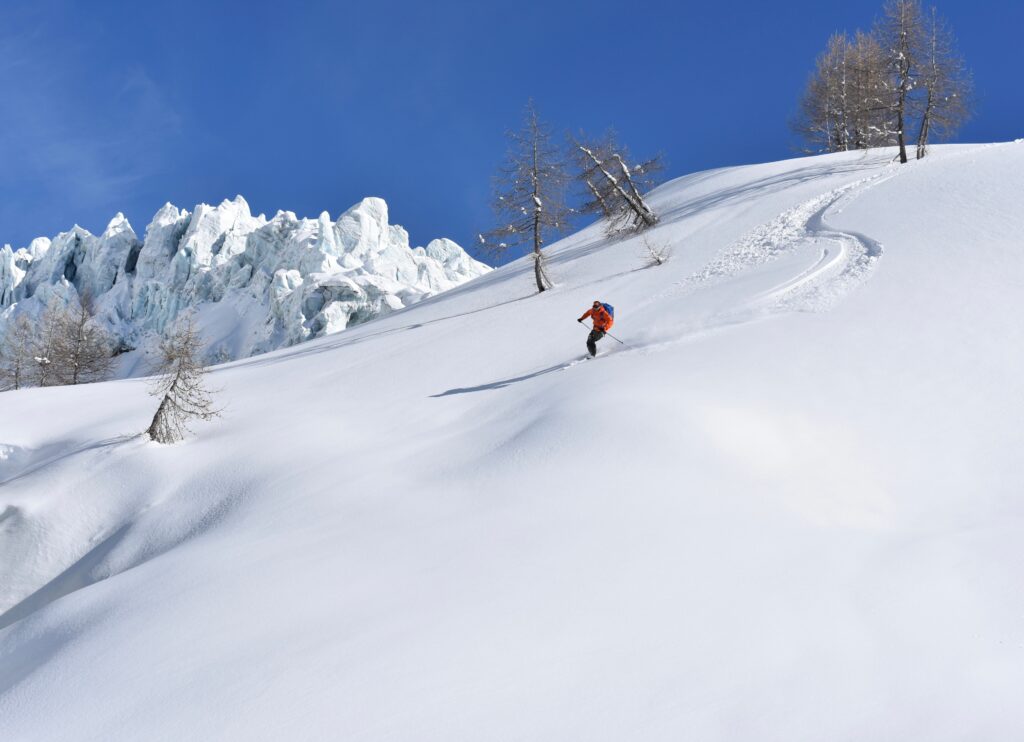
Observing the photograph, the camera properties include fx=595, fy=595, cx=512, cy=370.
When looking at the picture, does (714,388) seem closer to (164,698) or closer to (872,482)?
(872,482)

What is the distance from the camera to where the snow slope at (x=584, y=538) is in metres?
3.44

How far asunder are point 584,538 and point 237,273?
269 ft

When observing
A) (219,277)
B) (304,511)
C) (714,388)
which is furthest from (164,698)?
(219,277)

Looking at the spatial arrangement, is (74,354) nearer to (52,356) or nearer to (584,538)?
(52,356)

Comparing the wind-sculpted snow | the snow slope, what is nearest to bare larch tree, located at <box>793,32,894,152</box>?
the snow slope

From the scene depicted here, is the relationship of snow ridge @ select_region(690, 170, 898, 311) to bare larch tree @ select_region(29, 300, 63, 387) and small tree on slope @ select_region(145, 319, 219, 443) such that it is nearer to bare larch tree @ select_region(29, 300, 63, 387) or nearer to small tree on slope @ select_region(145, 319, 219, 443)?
small tree on slope @ select_region(145, 319, 219, 443)

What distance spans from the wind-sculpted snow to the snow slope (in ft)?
173

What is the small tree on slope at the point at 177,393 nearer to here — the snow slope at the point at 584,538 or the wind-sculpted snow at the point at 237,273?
the snow slope at the point at 584,538

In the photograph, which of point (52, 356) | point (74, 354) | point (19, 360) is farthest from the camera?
point (74, 354)

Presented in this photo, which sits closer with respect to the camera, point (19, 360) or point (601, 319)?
point (601, 319)

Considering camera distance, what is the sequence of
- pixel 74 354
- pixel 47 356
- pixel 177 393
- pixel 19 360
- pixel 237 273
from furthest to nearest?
1. pixel 237 273
2. pixel 74 354
3. pixel 47 356
4. pixel 19 360
5. pixel 177 393

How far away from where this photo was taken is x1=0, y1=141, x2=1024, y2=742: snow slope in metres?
3.44

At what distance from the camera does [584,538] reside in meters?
5.02

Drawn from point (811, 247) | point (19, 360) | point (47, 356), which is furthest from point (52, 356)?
point (811, 247)
